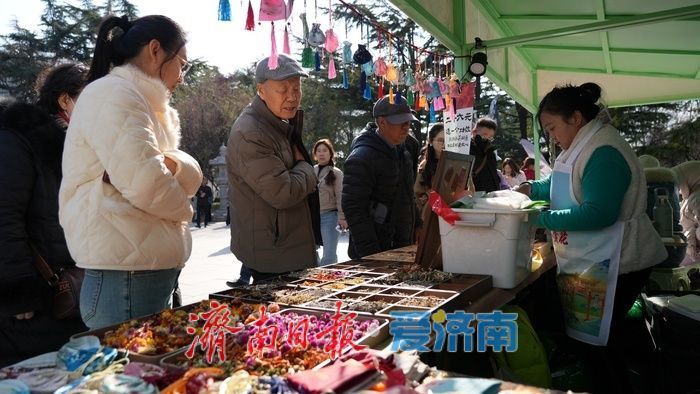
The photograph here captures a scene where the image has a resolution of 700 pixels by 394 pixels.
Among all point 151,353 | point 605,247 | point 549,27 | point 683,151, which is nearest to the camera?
point 151,353

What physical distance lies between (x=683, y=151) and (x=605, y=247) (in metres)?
21.2

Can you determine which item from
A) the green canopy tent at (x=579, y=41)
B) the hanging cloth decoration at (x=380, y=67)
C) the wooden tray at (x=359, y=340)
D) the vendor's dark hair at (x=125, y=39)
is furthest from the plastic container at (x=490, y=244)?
the hanging cloth decoration at (x=380, y=67)

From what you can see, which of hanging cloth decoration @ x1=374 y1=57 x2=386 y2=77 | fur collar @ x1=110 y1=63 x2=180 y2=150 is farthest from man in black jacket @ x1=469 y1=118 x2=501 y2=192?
fur collar @ x1=110 y1=63 x2=180 y2=150

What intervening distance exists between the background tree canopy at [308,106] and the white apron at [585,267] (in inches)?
655

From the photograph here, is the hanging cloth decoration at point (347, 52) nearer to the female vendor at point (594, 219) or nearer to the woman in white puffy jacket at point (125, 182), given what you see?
the female vendor at point (594, 219)

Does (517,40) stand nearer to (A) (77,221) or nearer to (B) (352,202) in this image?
(B) (352,202)

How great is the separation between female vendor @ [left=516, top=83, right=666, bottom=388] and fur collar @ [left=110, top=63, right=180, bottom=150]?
1.59m

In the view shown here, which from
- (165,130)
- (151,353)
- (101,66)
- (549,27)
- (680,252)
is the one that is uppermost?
(549,27)

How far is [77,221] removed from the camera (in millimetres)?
1613

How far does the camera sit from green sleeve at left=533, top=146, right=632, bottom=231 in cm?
202

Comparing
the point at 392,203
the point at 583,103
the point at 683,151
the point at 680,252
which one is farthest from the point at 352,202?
the point at 683,151

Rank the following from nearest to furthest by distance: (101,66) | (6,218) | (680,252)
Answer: (101,66), (6,218), (680,252)

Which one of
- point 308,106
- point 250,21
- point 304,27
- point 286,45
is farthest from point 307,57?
point 308,106

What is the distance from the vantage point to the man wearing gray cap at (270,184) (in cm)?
222
